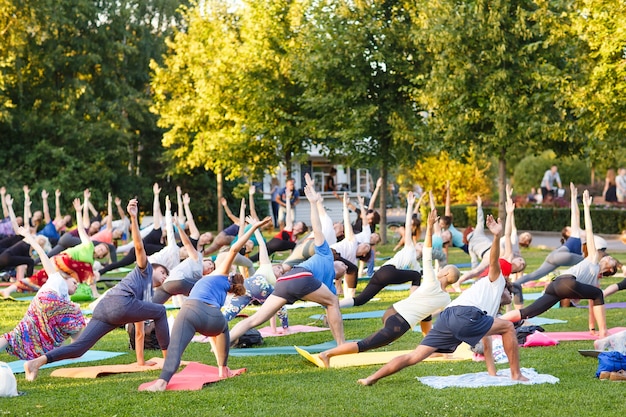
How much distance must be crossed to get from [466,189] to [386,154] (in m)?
16.9

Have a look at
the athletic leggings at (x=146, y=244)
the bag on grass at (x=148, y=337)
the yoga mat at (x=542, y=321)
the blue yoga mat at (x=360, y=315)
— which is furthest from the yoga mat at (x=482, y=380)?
the athletic leggings at (x=146, y=244)

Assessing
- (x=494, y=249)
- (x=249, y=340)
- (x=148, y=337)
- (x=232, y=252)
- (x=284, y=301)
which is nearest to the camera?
(x=494, y=249)

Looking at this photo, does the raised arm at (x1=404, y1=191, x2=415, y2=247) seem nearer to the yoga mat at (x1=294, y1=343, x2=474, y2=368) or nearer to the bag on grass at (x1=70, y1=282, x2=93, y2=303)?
the yoga mat at (x1=294, y1=343, x2=474, y2=368)

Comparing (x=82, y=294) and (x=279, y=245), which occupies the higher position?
(x=279, y=245)

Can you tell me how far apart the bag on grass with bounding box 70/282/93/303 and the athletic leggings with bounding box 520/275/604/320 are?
8.27 metres

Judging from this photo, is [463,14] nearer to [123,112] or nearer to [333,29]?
[333,29]

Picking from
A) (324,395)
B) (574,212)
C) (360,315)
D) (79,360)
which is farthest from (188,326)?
(574,212)

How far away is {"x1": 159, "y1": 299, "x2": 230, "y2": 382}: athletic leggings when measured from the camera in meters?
8.22

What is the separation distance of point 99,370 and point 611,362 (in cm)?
499

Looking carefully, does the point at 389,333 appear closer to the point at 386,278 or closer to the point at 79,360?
the point at 79,360

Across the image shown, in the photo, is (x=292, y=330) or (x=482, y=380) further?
(x=292, y=330)

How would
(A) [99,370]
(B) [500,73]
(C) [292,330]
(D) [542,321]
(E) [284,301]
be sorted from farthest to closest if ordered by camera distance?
(B) [500,73]
(D) [542,321]
(C) [292,330]
(E) [284,301]
(A) [99,370]

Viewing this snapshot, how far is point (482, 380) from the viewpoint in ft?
27.5

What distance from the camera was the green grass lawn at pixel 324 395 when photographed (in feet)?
24.0
